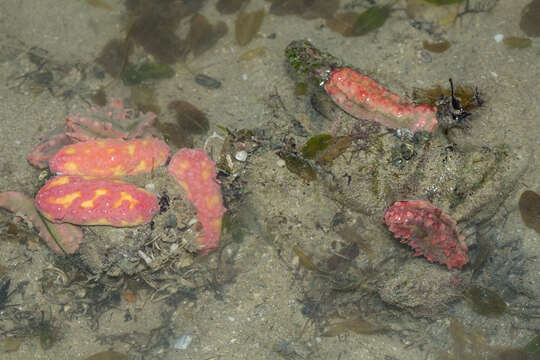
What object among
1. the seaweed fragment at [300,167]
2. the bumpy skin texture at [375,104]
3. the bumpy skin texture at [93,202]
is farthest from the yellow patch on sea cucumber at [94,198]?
the bumpy skin texture at [375,104]

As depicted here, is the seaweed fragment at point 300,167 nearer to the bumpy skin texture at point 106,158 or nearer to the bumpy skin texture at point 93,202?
the bumpy skin texture at point 106,158

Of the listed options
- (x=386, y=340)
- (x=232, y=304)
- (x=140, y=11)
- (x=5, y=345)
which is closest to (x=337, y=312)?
(x=386, y=340)

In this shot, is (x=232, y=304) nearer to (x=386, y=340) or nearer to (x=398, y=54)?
(x=386, y=340)

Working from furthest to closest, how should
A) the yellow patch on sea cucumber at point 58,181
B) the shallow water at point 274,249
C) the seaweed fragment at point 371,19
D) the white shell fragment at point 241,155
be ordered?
the seaweed fragment at point 371,19 < the white shell fragment at point 241,155 < the shallow water at point 274,249 < the yellow patch on sea cucumber at point 58,181

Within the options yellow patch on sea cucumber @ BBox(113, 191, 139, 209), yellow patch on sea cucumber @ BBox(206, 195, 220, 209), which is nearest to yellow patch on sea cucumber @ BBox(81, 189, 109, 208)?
yellow patch on sea cucumber @ BBox(113, 191, 139, 209)

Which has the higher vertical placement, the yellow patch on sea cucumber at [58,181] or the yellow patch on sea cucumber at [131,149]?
the yellow patch on sea cucumber at [131,149]

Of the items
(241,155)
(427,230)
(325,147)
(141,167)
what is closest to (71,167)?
(141,167)
